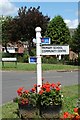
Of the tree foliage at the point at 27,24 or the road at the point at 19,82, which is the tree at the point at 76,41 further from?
the road at the point at 19,82

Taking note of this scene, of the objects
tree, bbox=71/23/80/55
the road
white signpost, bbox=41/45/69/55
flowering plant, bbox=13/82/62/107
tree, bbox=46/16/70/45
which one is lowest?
the road

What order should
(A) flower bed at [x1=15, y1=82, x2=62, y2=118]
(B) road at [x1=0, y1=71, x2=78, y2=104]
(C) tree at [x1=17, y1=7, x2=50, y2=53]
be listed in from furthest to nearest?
1. (C) tree at [x1=17, y1=7, x2=50, y2=53]
2. (B) road at [x1=0, y1=71, x2=78, y2=104]
3. (A) flower bed at [x1=15, y1=82, x2=62, y2=118]

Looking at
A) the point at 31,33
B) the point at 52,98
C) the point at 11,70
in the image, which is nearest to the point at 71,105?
the point at 52,98

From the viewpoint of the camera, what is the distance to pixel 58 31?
161 feet

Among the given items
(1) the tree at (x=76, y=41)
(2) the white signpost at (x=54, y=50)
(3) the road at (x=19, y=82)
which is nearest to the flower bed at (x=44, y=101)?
(2) the white signpost at (x=54, y=50)

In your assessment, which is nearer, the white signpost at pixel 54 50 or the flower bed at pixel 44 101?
the flower bed at pixel 44 101

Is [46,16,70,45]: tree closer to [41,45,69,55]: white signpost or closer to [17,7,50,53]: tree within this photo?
[17,7,50,53]: tree

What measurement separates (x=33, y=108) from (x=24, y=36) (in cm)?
4277

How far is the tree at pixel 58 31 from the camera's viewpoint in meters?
49.2

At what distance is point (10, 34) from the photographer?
2026 inches

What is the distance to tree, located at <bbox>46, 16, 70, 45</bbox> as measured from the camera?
49156 millimetres

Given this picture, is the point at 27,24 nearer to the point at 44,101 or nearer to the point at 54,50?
the point at 54,50

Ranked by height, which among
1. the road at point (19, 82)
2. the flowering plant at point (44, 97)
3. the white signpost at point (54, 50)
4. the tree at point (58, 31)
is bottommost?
the road at point (19, 82)

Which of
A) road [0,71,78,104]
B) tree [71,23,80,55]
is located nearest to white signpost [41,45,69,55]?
road [0,71,78,104]
